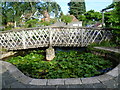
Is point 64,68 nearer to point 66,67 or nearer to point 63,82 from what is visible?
point 66,67

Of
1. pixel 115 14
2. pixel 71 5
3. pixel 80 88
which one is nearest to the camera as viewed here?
pixel 80 88

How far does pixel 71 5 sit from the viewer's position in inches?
1371

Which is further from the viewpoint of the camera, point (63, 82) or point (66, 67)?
point (66, 67)

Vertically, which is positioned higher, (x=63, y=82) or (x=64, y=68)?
(x=63, y=82)

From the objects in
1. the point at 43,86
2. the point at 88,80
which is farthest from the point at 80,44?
the point at 43,86

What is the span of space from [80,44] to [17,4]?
12.6 meters

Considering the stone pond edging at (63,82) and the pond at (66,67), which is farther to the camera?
the pond at (66,67)

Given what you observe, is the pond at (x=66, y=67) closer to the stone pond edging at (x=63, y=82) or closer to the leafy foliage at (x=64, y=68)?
the leafy foliage at (x=64, y=68)

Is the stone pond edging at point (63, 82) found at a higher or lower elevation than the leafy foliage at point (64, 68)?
higher

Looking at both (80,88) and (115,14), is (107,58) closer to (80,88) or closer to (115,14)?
(115,14)

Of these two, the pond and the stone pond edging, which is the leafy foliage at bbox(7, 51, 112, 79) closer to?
the pond

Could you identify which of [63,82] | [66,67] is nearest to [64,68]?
[66,67]

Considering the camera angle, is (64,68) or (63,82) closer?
(63,82)

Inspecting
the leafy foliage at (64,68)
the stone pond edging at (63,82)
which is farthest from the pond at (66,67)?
the stone pond edging at (63,82)
